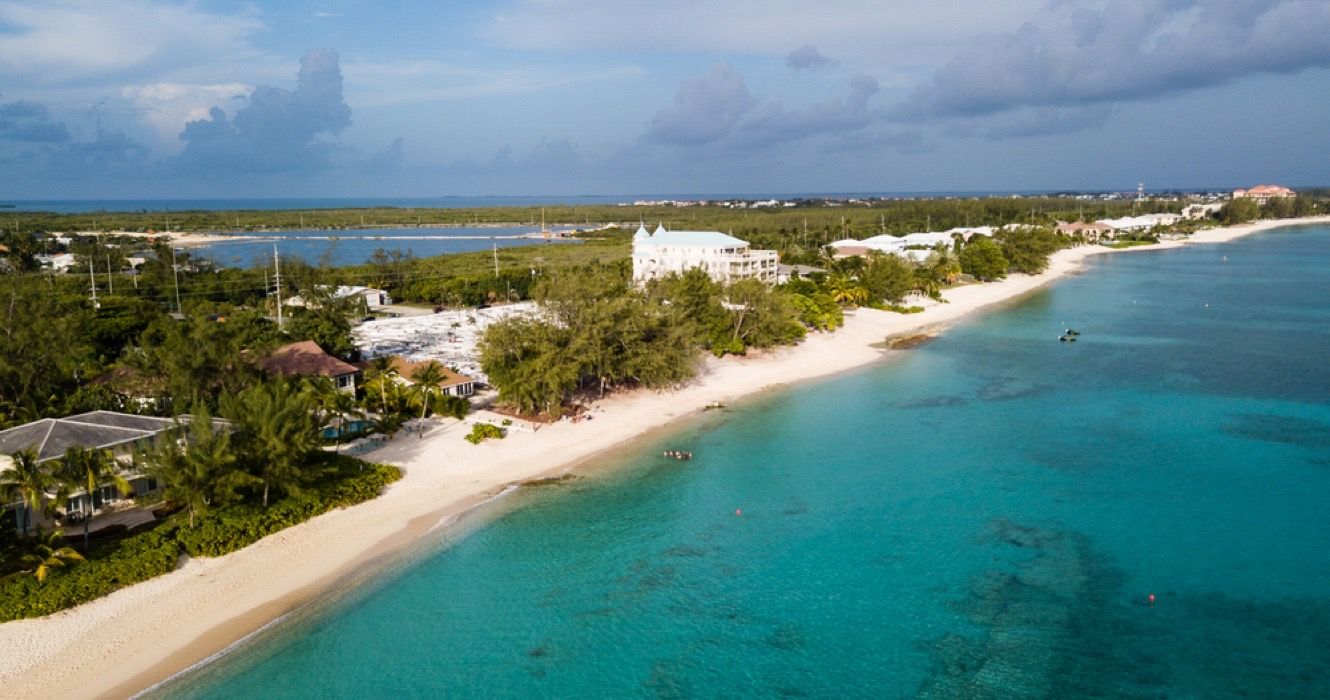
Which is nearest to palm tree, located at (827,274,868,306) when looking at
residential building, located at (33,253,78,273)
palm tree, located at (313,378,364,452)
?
palm tree, located at (313,378,364,452)

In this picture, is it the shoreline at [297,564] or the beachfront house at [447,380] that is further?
the beachfront house at [447,380]

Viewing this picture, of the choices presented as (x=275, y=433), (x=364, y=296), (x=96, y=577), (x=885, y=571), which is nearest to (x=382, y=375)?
(x=275, y=433)

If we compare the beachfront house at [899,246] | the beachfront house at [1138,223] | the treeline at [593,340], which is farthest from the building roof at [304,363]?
the beachfront house at [1138,223]

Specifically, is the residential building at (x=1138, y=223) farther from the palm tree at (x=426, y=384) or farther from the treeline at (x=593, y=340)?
the palm tree at (x=426, y=384)

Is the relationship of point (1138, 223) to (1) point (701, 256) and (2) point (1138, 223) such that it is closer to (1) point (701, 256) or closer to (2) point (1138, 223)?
(2) point (1138, 223)

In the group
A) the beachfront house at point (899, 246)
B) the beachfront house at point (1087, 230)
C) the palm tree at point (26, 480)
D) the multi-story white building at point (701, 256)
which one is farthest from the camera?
the beachfront house at point (1087, 230)

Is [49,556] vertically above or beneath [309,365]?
beneath

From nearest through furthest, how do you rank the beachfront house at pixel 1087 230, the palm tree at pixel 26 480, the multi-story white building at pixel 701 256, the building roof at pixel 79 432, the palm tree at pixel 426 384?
the palm tree at pixel 26 480
the building roof at pixel 79 432
the palm tree at pixel 426 384
the multi-story white building at pixel 701 256
the beachfront house at pixel 1087 230
